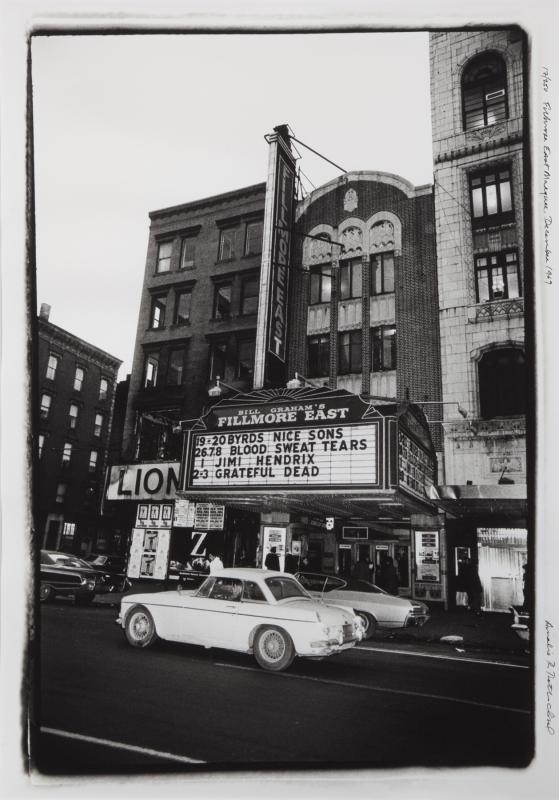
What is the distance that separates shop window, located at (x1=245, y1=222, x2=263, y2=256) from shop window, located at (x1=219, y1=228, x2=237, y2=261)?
0.65 m

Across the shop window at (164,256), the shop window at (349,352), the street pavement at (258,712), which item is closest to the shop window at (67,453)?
the shop window at (164,256)

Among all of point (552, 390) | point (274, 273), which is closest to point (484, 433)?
point (274, 273)

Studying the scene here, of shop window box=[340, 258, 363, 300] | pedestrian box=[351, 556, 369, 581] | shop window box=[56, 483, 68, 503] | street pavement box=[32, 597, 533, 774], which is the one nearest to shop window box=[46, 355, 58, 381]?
shop window box=[56, 483, 68, 503]

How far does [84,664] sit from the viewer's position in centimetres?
707

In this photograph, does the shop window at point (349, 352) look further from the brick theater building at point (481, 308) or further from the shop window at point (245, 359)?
the shop window at point (245, 359)

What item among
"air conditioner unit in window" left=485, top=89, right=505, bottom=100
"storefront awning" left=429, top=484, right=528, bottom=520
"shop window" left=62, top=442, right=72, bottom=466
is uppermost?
"air conditioner unit in window" left=485, top=89, right=505, bottom=100

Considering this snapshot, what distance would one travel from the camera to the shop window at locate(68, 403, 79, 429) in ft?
119

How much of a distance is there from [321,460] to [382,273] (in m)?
9.93

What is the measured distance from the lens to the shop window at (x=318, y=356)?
789 inches

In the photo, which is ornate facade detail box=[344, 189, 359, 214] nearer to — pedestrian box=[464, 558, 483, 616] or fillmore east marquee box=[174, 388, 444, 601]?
fillmore east marquee box=[174, 388, 444, 601]

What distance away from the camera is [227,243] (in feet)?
79.3

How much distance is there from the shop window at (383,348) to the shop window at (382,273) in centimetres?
147

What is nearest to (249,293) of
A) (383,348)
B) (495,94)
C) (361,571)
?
(383,348)

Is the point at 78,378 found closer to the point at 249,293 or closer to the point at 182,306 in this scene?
the point at 182,306
